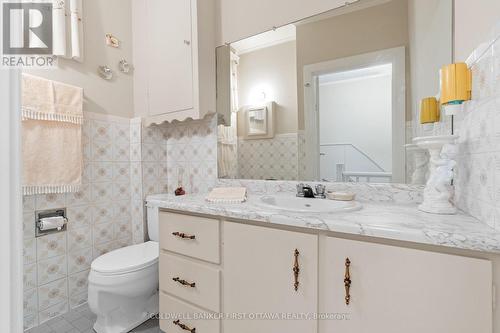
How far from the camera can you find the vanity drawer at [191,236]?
1154 millimetres

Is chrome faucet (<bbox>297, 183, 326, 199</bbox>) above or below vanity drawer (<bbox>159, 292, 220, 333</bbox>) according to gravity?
above

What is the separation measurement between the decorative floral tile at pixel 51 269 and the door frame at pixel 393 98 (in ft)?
5.67

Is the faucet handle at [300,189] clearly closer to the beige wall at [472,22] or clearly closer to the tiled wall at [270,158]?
the tiled wall at [270,158]

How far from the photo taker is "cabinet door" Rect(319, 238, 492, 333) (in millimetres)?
667

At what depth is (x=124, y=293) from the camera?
143 centimetres

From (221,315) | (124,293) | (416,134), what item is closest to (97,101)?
Result: (124,293)

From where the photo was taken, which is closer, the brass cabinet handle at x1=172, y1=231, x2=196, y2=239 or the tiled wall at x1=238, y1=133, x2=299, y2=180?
the brass cabinet handle at x1=172, y1=231, x2=196, y2=239

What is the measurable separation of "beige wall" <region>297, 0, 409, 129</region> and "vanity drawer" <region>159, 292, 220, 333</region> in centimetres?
119

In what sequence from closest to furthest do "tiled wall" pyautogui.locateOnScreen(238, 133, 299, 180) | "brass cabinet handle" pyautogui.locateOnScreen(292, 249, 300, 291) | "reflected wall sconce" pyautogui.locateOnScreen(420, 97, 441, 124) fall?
"brass cabinet handle" pyautogui.locateOnScreen(292, 249, 300, 291), "reflected wall sconce" pyautogui.locateOnScreen(420, 97, 441, 124), "tiled wall" pyautogui.locateOnScreen(238, 133, 299, 180)

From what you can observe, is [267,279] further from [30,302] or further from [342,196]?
[30,302]

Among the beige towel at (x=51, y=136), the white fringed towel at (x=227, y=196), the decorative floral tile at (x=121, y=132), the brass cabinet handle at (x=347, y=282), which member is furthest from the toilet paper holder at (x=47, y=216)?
the brass cabinet handle at (x=347, y=282)

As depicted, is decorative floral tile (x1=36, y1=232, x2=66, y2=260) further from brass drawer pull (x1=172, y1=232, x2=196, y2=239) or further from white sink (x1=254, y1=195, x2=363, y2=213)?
white sink (x1=254, y1=195, x2=363, y2=213)

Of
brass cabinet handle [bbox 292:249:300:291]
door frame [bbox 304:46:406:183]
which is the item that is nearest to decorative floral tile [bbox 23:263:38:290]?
brass cabinet handle [bbox 292:249:300:291]

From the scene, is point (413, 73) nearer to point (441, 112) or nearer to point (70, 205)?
point (441, 112)
